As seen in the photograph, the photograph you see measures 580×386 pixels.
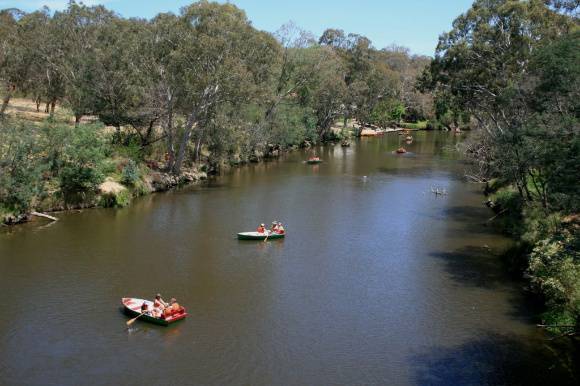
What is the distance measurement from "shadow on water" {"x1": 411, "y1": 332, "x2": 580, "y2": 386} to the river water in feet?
0.25

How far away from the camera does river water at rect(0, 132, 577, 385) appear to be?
21.0m

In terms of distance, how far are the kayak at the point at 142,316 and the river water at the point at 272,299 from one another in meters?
0.39

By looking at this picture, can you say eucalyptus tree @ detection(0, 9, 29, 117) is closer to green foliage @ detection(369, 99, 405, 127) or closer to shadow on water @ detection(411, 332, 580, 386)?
shadow on water @ detection(411, 332, 580, 386)

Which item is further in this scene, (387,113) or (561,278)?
(387,113)

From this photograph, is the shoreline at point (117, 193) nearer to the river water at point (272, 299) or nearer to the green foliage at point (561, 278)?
the river water at point (272, 299)

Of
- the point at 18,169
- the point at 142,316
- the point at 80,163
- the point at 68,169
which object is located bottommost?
the point at 142,316

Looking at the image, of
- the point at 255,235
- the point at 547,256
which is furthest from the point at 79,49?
the point at 547,256

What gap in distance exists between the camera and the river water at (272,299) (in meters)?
21.0

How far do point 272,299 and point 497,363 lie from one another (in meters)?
11.0

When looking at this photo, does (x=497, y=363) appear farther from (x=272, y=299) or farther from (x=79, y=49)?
(x=79, y=49)

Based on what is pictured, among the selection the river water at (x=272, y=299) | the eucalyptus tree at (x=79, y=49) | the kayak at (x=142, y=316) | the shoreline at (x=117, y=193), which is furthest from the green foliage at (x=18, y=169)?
the kayak at (x=142, y=316)

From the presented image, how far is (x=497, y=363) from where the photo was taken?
2164cm

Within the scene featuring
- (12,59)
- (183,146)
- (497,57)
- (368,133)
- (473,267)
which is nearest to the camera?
(473,267)

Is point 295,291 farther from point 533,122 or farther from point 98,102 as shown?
point 98,102
